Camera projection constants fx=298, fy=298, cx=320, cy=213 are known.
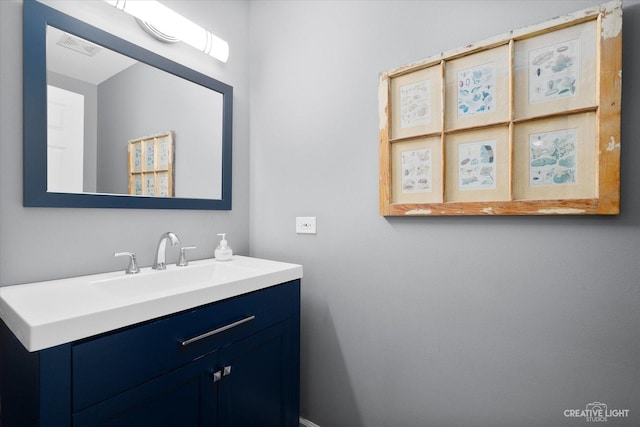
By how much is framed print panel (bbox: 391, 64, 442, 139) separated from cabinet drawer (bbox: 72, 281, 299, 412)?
87cm

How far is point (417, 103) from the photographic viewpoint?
119cm

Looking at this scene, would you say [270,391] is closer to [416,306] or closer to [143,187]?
[416,306]

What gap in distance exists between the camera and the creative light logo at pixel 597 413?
886 mm

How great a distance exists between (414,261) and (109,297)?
1.11 meters

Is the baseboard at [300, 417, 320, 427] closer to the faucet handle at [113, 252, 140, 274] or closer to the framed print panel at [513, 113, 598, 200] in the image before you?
the faucet handle at [113, 252, 140, 274]

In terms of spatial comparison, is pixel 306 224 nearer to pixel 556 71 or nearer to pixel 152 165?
pixel 152 165

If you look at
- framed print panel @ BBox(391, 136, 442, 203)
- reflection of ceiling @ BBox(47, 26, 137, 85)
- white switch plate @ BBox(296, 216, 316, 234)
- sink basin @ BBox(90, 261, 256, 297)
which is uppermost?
reflection of ceiling @ BBox(47, 26, 137, 85)

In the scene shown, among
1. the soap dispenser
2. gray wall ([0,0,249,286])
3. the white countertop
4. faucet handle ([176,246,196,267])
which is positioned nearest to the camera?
the white countertop

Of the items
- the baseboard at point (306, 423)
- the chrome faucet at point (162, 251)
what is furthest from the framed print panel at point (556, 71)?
the baseboard at point (306, 423)

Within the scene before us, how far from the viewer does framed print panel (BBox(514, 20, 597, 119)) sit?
89 cm

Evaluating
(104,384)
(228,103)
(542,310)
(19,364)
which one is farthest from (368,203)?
(19,364)

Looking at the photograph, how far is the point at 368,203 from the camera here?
53.1 inches

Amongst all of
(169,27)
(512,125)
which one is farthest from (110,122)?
(512,125)

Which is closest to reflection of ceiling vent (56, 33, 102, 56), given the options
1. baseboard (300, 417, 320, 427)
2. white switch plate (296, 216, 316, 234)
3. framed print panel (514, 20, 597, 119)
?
white switch plate (296, 216, 316, 234)
